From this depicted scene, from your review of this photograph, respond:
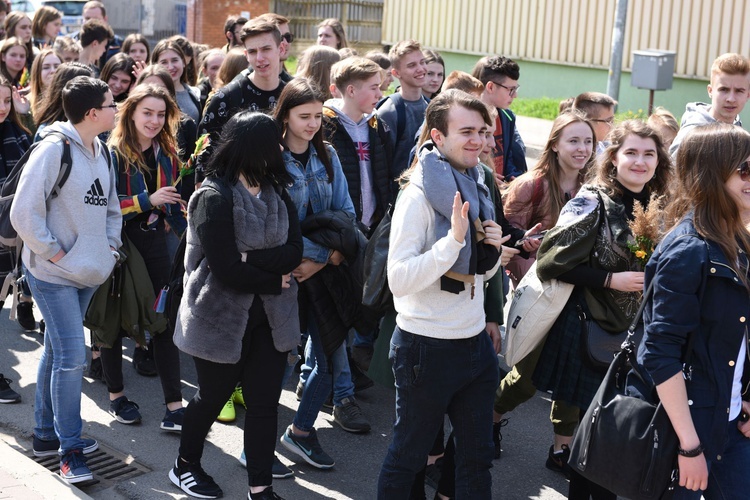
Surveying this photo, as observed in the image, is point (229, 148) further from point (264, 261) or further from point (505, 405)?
point (505, 405)

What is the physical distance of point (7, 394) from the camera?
230 inches

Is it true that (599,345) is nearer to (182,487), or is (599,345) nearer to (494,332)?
(494,332)

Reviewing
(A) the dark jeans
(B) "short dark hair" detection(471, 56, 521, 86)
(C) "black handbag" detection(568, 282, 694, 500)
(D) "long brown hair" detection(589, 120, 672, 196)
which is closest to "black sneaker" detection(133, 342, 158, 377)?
(A) the dark jeans

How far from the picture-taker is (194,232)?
14.5ft

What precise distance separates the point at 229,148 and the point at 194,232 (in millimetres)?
413

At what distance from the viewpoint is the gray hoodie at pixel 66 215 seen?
4652 millimetres

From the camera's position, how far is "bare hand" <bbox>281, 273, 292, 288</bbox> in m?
4.52

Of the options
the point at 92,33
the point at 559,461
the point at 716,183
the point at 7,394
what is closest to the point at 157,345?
the point at 7,394

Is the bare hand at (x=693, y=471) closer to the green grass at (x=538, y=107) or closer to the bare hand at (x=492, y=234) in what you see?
the bare hand at (x=492, y=234)

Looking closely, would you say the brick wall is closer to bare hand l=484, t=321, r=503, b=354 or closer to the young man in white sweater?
bare hand l=484, t=321, r=503, b=354

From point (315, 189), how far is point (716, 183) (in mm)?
2224

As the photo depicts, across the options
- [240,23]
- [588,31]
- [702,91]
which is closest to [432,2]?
[588,31]

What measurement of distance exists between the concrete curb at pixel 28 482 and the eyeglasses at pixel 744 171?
10.5 ft

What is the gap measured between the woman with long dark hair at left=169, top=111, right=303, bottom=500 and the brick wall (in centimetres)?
2270
